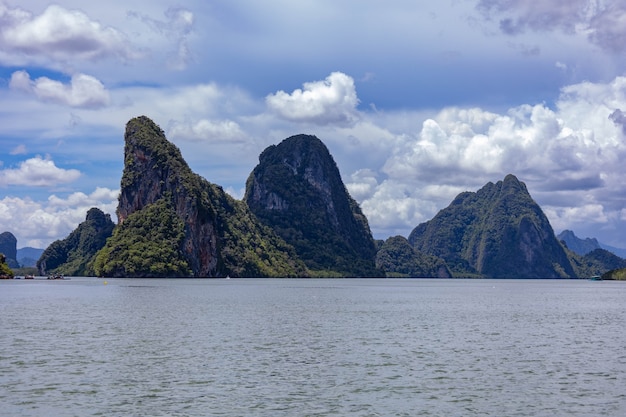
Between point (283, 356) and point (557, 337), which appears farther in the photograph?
point (557, 337)

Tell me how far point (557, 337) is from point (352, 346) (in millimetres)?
20652

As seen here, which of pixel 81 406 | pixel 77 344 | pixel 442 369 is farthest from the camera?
pixel 77 344

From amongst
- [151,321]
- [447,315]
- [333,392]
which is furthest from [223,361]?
[447,315]

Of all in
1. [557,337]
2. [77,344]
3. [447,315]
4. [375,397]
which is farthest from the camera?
[447,315]

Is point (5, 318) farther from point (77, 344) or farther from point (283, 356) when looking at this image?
point (283, 356)

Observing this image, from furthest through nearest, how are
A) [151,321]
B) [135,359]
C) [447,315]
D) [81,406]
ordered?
[447,315] < [151,321] < [135,359] < [81,406]

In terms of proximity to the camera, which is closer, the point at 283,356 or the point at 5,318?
the point at 283,356

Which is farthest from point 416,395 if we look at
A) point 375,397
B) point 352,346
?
point 352,346

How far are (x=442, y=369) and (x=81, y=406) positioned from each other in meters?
21.5

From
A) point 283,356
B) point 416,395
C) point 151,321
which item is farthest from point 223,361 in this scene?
point 151,321

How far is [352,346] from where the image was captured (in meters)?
54.1

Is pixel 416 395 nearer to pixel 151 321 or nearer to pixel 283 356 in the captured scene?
pixel 283 356

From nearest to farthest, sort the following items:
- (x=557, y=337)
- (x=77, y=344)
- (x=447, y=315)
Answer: (x=77, y=344) → (x=557, y=337) → (x=447, y=315)

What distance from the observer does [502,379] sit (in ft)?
131
